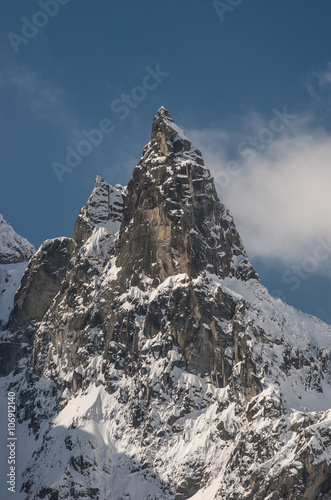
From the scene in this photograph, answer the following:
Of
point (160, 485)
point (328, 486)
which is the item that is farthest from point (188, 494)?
point (328, 486)

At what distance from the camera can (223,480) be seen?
187 meters

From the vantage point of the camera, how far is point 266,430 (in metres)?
186

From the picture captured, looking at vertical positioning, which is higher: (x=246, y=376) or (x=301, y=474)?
(x=246, y=376)

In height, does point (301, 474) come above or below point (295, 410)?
below

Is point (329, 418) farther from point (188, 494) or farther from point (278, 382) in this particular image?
point (188, 494)

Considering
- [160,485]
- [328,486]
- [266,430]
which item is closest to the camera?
[328,486]

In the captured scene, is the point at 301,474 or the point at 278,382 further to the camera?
the point at 278,382

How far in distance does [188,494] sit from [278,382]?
28.9 meters

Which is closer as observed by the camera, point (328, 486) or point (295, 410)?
point (328, 486)

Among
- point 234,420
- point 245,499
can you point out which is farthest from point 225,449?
point 245,499

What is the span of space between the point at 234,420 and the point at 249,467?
1783 cm

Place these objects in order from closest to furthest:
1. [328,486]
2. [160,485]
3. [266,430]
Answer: [328,486]
[266,430]
[160,485]

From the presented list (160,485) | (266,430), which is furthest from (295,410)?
(160,485)

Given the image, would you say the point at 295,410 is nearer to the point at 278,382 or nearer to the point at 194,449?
the point at 278,382
